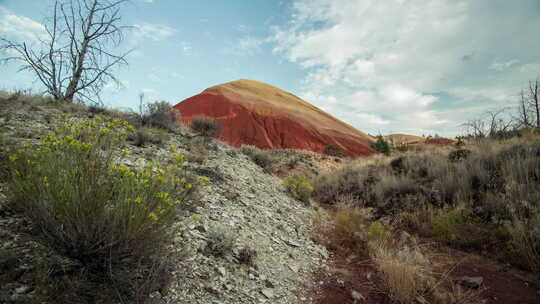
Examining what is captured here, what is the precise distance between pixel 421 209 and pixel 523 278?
7.64 feet

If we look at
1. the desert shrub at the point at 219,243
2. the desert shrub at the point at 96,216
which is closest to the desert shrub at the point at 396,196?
the desert shrub at the point at 219,243

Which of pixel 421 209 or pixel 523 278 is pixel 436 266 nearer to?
pixel 523 278

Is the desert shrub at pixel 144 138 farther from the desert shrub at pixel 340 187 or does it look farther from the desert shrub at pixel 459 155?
the desert shrub at pixel 459 155

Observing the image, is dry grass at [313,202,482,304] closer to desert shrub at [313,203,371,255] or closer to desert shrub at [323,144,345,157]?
desert shrub at [313,203,371,255]

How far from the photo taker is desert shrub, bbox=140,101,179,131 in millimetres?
7695

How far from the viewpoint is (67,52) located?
8.51 m

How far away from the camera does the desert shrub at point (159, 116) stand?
303 inches

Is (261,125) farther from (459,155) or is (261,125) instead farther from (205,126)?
(459,155)

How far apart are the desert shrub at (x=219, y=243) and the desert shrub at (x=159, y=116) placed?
18.5 feet

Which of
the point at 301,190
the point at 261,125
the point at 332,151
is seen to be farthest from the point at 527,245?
the point at 261,125

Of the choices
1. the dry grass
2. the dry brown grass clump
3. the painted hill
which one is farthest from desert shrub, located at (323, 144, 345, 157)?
the dry grass

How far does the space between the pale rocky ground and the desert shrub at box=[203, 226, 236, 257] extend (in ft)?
0.14

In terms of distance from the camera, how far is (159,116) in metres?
7.92

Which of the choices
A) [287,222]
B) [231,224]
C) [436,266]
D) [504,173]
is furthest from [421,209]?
[231,224]
